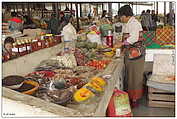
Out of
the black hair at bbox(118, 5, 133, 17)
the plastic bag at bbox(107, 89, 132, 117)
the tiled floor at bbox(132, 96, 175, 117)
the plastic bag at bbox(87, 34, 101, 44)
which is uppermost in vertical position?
the black hair at bbox(118, 5, 133, 17)

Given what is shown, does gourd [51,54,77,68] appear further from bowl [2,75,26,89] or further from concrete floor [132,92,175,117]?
concrete floor [132,92,175,117]

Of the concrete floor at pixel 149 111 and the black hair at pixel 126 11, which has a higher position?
the black hair at pixel 126 11

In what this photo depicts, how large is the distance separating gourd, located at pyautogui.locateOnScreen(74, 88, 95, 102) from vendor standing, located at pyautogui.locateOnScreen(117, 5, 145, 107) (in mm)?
1934

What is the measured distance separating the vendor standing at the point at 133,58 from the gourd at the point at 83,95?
1934mm

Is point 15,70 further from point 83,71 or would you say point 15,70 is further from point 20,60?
point 83,71

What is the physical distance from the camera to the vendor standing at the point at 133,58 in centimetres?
358

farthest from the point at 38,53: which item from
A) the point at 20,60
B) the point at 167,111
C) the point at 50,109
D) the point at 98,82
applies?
the point at 167,111

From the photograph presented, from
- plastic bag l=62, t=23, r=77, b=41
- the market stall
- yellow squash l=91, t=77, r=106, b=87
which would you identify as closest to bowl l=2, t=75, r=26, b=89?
the market stall

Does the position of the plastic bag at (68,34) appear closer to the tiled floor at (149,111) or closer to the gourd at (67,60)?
the gourd at (67,60)

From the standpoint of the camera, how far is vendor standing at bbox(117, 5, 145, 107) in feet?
11.8

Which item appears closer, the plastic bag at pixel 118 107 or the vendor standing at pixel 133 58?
the plastic bag at pixel 118 107

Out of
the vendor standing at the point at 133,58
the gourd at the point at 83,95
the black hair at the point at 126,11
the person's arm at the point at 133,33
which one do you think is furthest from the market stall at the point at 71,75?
the black hair at the point at 126,11

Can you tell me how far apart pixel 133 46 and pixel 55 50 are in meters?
1.27

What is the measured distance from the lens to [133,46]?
3.61 metres
